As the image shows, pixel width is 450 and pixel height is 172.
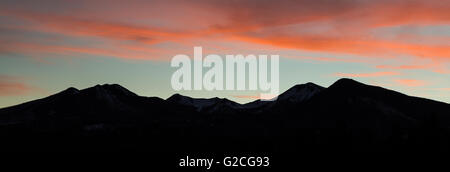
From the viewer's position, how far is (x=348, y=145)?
17212cm
